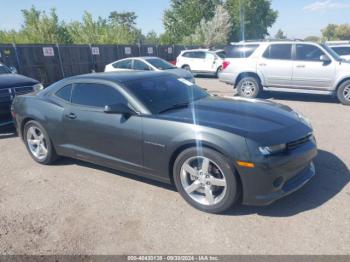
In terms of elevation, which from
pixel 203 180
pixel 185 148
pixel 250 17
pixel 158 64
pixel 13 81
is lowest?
pixel 203 180

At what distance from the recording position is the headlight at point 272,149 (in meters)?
3.19

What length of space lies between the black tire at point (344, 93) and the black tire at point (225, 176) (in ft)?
23.3

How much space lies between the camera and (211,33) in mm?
45375

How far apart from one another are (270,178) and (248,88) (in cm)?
747

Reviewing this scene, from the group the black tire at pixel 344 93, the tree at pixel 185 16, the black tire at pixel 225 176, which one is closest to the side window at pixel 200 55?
the black tire at pixel 344 93

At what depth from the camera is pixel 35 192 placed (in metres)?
4.33

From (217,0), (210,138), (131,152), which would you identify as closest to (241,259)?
(210,138)

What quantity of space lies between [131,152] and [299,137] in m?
1.99

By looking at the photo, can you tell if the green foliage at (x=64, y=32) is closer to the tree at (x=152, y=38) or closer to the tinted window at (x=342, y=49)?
the tree at (x=152, y=38)

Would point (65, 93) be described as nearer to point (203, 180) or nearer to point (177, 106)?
point (177, 106)

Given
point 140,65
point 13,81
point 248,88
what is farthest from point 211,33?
point 13,81

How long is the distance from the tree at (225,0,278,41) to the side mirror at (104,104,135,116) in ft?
178

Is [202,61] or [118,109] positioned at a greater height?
[118,109]

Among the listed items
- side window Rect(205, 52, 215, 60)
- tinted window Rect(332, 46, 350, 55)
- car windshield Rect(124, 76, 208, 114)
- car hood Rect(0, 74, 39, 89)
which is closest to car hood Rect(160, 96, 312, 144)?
car windshield Rect(124, 76, 208, 114)
